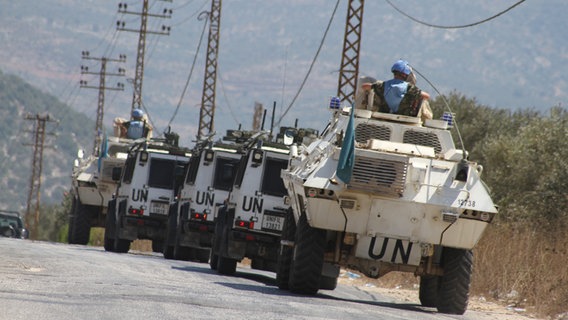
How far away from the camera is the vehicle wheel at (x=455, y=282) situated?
19.5 meters

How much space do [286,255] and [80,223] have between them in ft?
72.1

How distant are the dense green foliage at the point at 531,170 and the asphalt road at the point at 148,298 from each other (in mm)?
11227

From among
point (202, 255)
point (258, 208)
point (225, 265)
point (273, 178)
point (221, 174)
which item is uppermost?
point (273, 178)

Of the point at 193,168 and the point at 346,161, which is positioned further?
the point at 193,168

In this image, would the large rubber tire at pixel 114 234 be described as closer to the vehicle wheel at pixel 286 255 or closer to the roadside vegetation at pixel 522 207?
the roadside vegetation at pixel 522 207

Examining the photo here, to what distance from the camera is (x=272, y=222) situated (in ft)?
84.7

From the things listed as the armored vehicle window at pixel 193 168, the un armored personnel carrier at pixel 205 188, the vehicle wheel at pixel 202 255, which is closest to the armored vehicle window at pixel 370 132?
the un armored personnel carrier at pixel 205 188

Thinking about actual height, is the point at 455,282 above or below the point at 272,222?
below

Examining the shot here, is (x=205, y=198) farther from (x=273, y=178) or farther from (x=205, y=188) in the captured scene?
(x=273, y=178)

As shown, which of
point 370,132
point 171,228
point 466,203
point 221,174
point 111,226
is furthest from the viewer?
point 111,226

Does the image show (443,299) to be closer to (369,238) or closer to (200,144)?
(369,238)

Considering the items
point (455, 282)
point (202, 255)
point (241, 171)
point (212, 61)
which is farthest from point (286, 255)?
point (212, 61)

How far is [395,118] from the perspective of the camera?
20.8 m

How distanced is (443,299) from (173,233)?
13.9 metres
